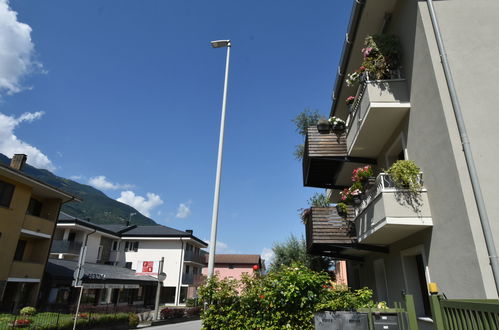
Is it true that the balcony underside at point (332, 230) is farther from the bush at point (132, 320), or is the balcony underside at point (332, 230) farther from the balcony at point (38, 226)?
the balcony at point (38, 226)

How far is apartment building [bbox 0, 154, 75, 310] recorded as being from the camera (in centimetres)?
1812

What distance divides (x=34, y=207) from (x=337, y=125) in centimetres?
2252

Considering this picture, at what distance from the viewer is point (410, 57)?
787 cm

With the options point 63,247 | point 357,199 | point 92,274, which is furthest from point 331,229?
point 63,247

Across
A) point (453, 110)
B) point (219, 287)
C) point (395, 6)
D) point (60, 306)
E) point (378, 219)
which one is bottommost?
point (60, 306)

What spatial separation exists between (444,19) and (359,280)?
11290 millimetres

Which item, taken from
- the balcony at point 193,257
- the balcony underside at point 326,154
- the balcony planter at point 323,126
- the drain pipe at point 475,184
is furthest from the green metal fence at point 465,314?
the balcony at point 193,257

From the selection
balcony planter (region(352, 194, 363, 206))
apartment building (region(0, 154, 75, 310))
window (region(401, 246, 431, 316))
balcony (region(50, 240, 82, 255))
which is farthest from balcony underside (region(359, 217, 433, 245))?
balcony (region(50, 240, 82, 255))

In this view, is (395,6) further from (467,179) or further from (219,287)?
(219,287)

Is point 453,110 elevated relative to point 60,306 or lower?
elevated

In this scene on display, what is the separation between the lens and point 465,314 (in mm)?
3877

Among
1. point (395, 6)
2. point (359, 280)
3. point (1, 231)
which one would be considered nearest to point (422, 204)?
point (395, 6)

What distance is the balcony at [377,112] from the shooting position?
8.08 metres

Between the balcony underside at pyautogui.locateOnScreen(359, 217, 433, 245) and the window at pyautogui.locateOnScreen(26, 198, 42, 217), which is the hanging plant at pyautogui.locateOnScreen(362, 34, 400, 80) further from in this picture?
the window at pyautogui.locateOnScreen(26, 198, 42, 217)
